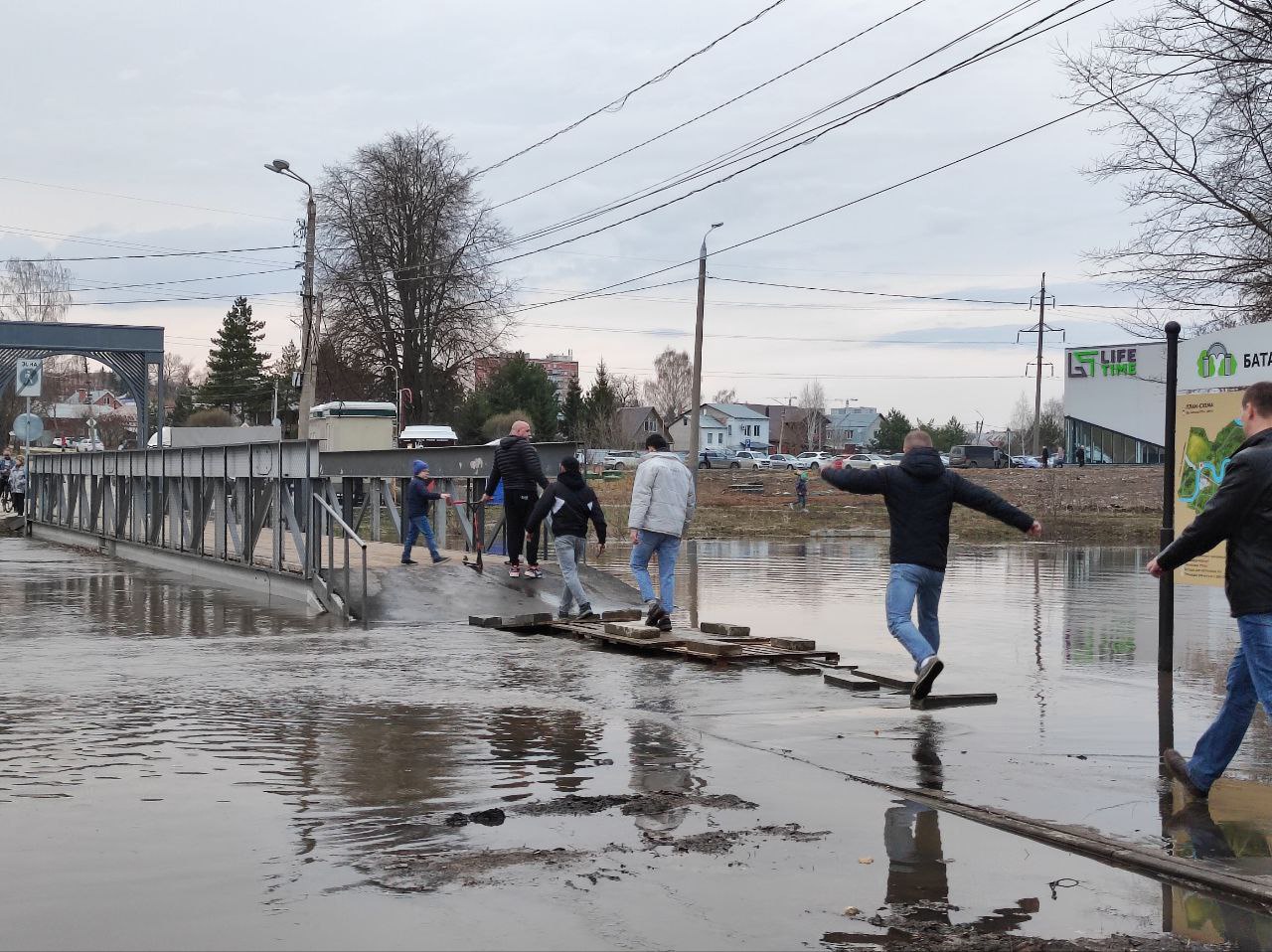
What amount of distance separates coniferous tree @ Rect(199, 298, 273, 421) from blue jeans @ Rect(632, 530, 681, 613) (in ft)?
297

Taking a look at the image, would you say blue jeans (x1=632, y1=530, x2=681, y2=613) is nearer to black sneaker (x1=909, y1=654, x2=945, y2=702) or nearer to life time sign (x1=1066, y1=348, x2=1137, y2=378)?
black sneaker (x1=909, y1=654, x2=945, y2=702)

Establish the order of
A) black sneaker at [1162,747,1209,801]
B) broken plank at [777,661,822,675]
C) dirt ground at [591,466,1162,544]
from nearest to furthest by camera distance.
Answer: black sneaker at [1162,747,1209,801] → broken plank at [777,661,822,675] → dirt ground at [591,466,1162,544]

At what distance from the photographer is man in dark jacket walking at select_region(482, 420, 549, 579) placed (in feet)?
52.7

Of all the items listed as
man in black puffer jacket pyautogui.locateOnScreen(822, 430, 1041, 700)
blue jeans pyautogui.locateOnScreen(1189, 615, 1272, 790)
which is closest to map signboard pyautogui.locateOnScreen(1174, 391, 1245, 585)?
man in black puffer jacket pyautogui.locateOnScreen(822, 430, 1041, 700)

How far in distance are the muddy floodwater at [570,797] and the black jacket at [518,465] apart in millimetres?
2922

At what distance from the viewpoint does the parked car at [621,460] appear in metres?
78.0

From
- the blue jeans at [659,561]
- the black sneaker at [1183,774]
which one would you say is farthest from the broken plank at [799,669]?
the black sneaker at [1183,774]

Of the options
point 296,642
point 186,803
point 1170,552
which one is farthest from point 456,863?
point 296,642

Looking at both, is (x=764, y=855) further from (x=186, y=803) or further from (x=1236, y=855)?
(x=186, y=803)

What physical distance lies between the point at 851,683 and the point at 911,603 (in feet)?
3.91

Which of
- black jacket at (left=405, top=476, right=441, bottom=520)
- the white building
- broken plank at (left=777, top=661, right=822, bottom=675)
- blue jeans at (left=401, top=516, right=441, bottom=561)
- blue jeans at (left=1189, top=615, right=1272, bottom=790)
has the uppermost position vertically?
the white building

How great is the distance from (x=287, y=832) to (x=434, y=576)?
10292mm

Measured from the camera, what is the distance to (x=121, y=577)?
22172 millimetres

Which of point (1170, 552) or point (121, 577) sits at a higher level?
point (1170, 552)
